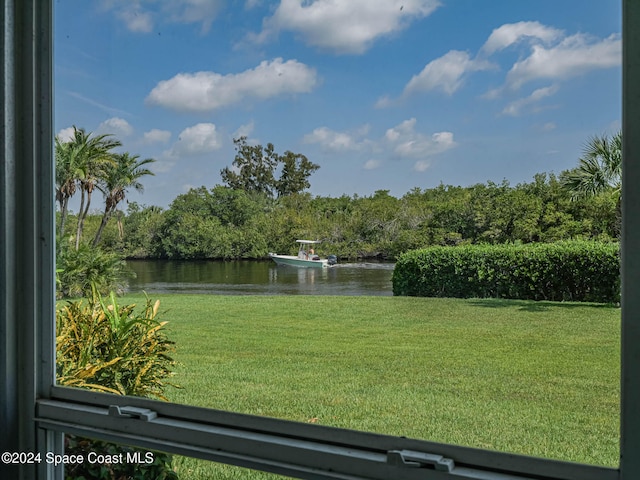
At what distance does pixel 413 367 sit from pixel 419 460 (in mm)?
1282

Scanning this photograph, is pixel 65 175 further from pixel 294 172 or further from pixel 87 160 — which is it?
pixel 294 172

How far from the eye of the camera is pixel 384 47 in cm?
146

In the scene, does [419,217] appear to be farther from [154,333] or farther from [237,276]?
[154,333]

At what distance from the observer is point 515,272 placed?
5.27 ft

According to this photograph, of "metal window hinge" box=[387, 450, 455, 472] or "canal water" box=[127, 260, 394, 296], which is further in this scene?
"canal water" box=[127, 260, 394, 296]

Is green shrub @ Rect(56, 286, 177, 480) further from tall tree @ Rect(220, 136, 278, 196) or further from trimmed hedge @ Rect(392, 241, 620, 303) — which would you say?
trimmed hedge @ Rect(392, 241, 620, 303)

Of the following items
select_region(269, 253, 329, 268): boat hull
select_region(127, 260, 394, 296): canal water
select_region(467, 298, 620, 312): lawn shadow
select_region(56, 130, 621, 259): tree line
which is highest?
select_region(56, 130, 621, 259): tree line

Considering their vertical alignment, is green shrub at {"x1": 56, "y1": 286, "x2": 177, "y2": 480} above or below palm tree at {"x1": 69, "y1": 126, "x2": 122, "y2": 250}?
below

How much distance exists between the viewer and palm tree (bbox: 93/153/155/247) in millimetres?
1847

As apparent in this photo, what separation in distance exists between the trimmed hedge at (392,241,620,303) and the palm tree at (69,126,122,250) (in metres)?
1.06

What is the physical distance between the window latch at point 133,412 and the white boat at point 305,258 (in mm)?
905

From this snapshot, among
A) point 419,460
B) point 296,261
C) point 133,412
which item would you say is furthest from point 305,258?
point 419,460

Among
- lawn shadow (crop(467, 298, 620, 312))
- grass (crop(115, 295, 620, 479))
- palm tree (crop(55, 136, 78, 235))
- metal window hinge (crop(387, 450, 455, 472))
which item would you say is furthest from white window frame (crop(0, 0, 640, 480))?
lawn shadow (crop(467, 298, 620, 312))

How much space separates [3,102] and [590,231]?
1.41 meters
